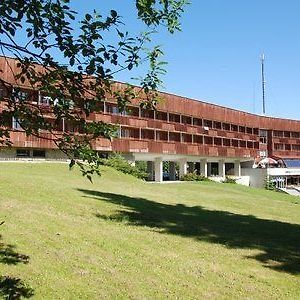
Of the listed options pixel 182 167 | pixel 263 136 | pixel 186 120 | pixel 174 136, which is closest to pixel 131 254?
pixel 174 136

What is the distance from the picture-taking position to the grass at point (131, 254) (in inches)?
373

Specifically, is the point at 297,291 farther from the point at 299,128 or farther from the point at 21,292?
the point at 299,128

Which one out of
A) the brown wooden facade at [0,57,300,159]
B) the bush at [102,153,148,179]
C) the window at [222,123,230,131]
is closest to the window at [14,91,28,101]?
the brown wooden facade at [0,57,300,159]

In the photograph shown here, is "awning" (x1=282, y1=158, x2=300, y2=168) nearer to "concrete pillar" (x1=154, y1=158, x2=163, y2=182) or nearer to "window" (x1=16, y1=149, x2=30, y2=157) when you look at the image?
"concrete pillar" (x1=154, y1=158, x2=163, y2=182)

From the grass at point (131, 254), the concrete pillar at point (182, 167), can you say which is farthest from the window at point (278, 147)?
the grass at point (131, 254)

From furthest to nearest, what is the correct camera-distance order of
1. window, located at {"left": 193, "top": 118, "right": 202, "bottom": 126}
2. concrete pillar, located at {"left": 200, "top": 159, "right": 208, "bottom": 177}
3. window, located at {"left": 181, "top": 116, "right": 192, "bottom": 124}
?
concrete pillar, located at {"left": 200, "top": 159, "right": 208, "bottom": 177} < window, located at {"left": 193, "top": 118, "right": 202, "bottom": 126} < window, located at {"left": 181, "top": 116, "right": 192, "bottom": 124}

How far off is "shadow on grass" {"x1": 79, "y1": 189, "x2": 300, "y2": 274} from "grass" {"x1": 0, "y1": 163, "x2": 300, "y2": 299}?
4 cm

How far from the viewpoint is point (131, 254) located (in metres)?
12.0

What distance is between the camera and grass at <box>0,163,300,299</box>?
947 centimetres

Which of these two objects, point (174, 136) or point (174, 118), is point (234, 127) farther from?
point (174, 136)

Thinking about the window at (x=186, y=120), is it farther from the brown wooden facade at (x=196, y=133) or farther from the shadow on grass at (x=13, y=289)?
the shadow on grass at (x=13, y=289)

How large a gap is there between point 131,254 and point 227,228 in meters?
7.33

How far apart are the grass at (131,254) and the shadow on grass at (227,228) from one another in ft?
0.13

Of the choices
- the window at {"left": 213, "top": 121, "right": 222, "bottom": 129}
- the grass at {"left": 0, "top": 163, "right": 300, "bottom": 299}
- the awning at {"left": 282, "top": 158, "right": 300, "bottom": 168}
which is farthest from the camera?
the awning at {"left": 282, "top": 158, "right": 300, "bottom": 168}
